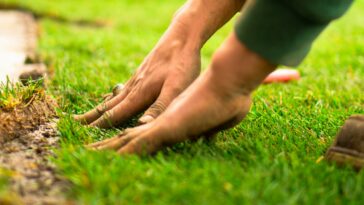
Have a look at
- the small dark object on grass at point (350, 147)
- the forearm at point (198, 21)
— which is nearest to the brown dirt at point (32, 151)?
the forearm at point (198, 21)

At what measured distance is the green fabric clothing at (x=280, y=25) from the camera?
166 cm

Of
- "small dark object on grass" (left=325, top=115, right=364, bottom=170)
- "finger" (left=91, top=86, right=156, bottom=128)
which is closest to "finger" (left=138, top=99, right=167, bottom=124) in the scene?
"finger" (left=91, top=86, right=156, bottom=128)

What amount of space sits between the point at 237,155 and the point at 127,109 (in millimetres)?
581

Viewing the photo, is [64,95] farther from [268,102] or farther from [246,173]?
[246,173]

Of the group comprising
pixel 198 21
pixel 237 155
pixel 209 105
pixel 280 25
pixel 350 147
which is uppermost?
pixel 198 21

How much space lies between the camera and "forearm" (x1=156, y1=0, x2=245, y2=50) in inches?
92.0

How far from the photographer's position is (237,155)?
6.19ft

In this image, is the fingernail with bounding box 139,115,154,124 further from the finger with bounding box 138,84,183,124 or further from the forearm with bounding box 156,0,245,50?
the forearm with bounding box 156,0,245,50

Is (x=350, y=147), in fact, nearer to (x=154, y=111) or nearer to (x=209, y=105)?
(x=209, y=105)

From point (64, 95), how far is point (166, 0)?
677cm

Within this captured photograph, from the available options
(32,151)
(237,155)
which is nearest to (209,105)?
(237,155)

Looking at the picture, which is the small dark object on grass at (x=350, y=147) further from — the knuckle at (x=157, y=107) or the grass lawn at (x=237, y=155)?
the knuckle at (x=157, y=107)

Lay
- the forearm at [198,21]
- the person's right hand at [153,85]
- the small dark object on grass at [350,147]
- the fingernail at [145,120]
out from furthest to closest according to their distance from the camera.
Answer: the forearm at [198,21] → the person's right hand at [153,85] → the fingernail at [145,120] → the small dark object on grass at [350,147]

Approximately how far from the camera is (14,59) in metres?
3.82
